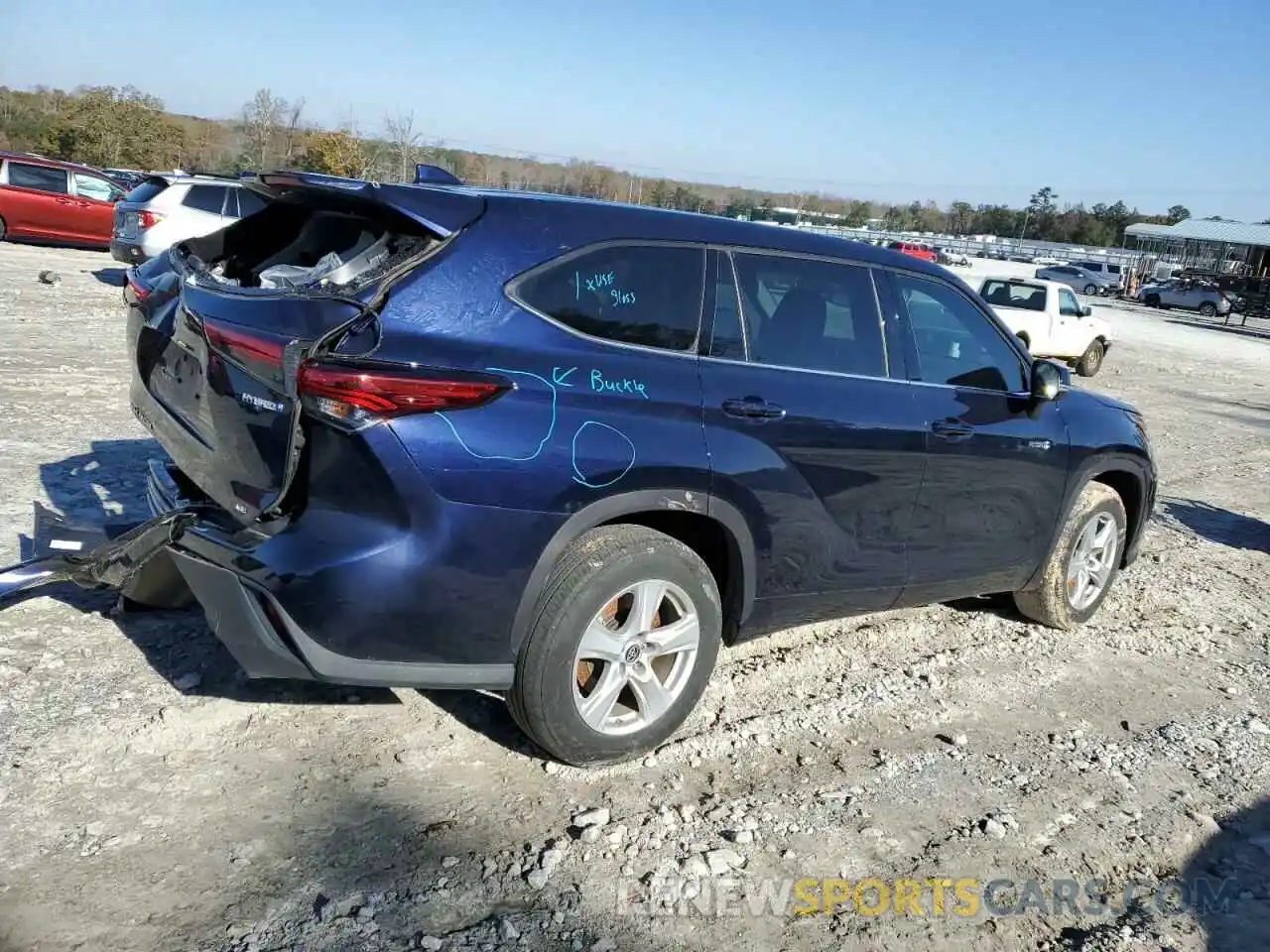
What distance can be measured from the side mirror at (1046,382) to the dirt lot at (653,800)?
126 cm

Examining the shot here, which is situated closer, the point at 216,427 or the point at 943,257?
the point at 216,427

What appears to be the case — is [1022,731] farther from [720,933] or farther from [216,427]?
[216,427]

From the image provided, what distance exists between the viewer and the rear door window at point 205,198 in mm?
14883

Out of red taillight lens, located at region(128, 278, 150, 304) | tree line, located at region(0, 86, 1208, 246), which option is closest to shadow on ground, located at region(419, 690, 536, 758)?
red taillight lens, located at region(128, 278, 150, 304)

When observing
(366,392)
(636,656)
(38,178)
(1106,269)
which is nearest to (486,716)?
(636,656)

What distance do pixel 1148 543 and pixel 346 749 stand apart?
5.80 m

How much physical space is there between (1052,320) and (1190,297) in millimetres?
31494

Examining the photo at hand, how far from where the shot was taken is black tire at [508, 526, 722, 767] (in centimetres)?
310

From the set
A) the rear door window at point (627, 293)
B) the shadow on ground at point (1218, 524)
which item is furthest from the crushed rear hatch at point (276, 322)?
the shadow on ground at point (1218, 524)

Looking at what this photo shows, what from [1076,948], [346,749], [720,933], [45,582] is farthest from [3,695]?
[1076,948]

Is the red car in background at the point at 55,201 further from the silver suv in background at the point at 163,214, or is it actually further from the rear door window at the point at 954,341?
the rear door window at the point at 954,341

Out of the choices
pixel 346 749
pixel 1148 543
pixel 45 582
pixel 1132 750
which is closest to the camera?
pixel 346 749

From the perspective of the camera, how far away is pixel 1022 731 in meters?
4.09

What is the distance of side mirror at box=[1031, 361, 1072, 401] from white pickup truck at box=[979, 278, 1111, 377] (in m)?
13.0
